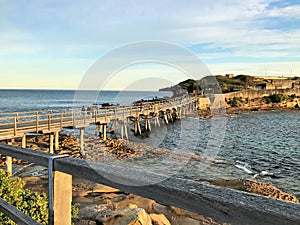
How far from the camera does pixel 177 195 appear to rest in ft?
4.28

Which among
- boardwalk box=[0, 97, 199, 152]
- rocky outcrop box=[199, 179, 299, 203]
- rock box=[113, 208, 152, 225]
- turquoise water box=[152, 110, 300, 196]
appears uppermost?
boardwalk box=[0, 97, 199, 152]

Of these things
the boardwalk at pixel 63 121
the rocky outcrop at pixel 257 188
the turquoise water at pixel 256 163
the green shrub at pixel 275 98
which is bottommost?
the turquoise water at pixel 256 163

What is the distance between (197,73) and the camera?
20.7 ft

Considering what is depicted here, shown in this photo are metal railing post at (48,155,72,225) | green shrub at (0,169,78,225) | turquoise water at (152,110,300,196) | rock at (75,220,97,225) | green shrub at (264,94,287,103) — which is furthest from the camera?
green shrub at (264,94,287,103)

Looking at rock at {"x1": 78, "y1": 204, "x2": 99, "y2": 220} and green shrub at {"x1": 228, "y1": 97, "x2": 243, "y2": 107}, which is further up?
green shrub at {"x1": 228, "y1": 97, "x2": 243, "y2": 107}

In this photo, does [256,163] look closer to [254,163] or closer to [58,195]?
[254,163]

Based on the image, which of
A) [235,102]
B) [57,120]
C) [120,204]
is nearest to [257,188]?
[120,204]

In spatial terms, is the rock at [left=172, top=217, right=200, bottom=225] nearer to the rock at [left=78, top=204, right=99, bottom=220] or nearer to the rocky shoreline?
the rocky shoreline

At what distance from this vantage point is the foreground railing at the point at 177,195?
1083 millimetres

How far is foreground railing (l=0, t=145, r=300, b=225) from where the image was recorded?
42.6 inches

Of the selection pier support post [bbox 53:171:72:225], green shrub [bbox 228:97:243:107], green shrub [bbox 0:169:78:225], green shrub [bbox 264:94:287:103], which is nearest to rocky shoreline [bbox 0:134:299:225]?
green shrub [bbox 0:169:78:225]

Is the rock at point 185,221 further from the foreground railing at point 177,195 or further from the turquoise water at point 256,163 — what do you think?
the foreground railing at point 177,195

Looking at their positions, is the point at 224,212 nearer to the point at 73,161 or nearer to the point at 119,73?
the point at 73,161

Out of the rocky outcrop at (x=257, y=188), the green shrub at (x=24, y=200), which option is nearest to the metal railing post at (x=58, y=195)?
the green shrub at (x=24, y=200)
